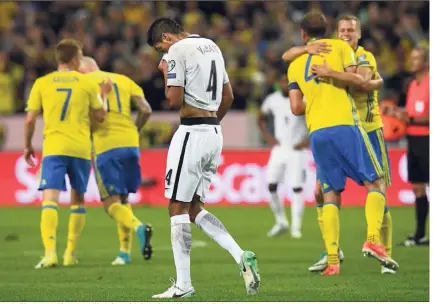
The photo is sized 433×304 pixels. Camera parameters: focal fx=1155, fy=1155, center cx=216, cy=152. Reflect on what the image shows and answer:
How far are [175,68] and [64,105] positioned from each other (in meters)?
3.21

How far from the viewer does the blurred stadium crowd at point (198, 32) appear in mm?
23109

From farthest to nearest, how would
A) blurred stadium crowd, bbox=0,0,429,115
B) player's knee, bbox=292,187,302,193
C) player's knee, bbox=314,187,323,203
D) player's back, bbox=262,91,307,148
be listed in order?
blurred stadium crowd, bbox=0,0,429,115, player's back, bbox=262,91,307,148, player's knee, bbox=292,187,302,193, player's knee, bbox=314,187,323,203

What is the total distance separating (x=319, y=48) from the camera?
10562 millimetres

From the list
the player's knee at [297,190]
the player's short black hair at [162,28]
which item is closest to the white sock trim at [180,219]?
the player's short black hair at [162,28]

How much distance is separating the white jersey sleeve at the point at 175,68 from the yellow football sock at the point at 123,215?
3.48m

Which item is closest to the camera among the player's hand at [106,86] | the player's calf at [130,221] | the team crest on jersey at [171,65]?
the team crest on jersey at [171,65]

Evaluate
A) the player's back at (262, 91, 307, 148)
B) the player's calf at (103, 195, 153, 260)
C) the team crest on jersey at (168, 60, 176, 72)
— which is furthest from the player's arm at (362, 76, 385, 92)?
the player's back at (262, 91, 307, 148)

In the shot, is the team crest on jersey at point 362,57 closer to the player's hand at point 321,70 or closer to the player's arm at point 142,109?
the player's hand at point 321,70

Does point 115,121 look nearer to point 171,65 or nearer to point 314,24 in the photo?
point 314,24

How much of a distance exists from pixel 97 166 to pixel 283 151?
470 centimetres

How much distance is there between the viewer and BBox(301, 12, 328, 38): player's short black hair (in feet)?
35.1

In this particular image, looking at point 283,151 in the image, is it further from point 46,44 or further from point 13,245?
point 46,44

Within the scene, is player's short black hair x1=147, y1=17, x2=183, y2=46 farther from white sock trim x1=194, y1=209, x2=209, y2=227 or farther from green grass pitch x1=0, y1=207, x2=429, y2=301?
green grass pitch x1=0, y1=207, x2=429, y2=301

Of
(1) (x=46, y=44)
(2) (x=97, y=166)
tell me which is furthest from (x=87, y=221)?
(1) (x=46, y=44)
